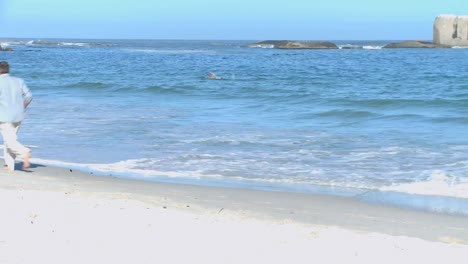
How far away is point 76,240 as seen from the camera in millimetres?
5812

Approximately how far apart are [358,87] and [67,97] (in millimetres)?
10920

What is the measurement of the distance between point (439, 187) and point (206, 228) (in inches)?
156

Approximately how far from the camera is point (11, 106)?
9.25 meters

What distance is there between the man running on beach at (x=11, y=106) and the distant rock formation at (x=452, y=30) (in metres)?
99.7

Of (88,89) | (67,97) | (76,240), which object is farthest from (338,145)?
(88,89)

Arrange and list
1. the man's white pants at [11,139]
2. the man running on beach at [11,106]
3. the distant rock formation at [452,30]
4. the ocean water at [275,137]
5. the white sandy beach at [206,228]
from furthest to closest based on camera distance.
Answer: the distant rock formation at [452,30]
the ocean water at [275,137]
the man's white pants at [11,139]
the man running on beach at [11,106]
the white sandy beach at [206,228]

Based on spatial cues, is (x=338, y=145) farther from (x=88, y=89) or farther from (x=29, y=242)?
(x=88, y=89)

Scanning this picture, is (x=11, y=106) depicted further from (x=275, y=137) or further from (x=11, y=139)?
(x=275, y=137)

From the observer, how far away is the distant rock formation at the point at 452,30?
102500mm

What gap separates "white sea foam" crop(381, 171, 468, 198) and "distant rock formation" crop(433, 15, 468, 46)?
97.7 meters

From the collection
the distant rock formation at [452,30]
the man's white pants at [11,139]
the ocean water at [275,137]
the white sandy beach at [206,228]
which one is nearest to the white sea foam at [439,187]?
the ocean water at [275,137]

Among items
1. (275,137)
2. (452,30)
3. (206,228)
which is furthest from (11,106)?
(452,30)

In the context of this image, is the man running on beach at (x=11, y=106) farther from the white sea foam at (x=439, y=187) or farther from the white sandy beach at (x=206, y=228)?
the white sea foam at (x=439, y=187)

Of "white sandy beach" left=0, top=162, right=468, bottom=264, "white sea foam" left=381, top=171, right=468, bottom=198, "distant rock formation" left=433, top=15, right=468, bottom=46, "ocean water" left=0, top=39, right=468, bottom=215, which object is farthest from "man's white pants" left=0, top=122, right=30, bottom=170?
"distant rock formation" left=433, top=15, right=468, bottom=46
